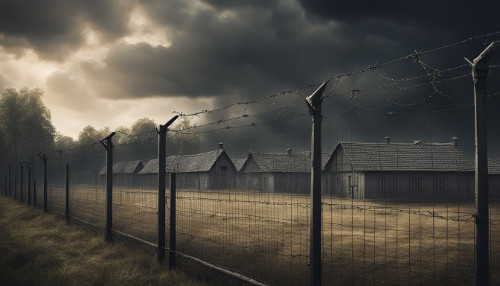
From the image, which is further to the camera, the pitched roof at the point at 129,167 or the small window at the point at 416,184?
the pitched roof at the point at 129,167

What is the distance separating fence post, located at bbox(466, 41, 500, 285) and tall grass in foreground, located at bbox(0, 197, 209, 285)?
15.1ft

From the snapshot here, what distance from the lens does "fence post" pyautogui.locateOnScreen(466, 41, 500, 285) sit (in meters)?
3.82

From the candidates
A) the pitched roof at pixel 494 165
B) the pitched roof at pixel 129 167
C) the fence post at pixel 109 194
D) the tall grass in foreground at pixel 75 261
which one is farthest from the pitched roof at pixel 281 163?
the tall grass in foreground at pixel 75 261

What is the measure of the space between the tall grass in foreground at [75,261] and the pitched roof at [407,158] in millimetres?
24764

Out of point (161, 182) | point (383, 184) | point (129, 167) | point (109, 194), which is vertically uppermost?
point (161, 182)

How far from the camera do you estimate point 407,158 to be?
3312cm

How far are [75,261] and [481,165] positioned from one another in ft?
28.6

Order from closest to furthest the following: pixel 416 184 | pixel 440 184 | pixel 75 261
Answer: pixel 75 261, pixel 416 184, pixel 440 184

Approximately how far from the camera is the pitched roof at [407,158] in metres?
32.4

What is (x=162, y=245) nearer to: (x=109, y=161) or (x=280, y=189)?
(x=109, y=161)

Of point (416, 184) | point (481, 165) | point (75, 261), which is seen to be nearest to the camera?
point (481, 165)

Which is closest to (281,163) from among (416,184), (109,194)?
(416,184)

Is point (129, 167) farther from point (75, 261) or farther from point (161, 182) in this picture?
point (161, 182)

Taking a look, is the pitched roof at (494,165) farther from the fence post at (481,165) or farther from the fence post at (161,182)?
the fence post at (481,165)
